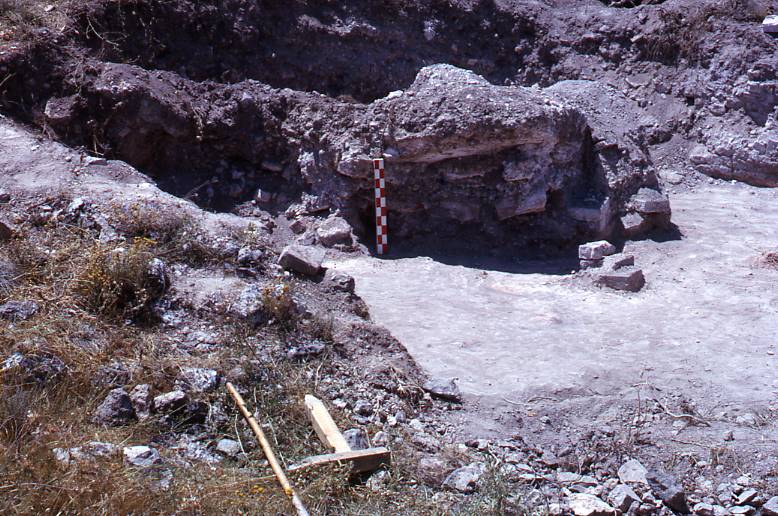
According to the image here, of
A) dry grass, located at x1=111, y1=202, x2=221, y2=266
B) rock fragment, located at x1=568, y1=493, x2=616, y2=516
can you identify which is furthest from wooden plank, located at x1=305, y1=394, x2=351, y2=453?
dry grass, located at x1=111, y1=202, x2=221, y2=266

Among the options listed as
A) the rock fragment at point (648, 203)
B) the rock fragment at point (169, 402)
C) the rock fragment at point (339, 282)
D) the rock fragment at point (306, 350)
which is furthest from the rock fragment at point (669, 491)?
the rock fragment at point (648, 203)

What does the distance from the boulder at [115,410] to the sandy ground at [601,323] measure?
196cm

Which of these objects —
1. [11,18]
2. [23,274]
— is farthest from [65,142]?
[23,274]

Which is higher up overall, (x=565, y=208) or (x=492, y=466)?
(x=565, y=208)

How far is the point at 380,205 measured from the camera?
26.7 feet

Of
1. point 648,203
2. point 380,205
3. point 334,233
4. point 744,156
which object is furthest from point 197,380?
point 744,156

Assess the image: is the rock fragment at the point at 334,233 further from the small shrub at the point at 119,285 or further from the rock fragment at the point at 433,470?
the rock fragment at the point at 433,470

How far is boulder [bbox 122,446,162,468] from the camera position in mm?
3590

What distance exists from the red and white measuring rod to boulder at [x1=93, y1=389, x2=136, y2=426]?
4290 mm

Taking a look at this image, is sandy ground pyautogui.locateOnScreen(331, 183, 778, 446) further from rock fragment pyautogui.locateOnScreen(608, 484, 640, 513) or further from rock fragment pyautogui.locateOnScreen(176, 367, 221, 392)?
rock fragment pyautogui.locateOnScreen(176, 367, 221, 392)

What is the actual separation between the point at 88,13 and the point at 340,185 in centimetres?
347

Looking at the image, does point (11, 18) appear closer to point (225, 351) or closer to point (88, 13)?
point (88, 13)

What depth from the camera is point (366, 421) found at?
15.0 feet

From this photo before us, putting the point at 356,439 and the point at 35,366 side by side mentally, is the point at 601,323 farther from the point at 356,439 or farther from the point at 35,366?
the point at 35,366
